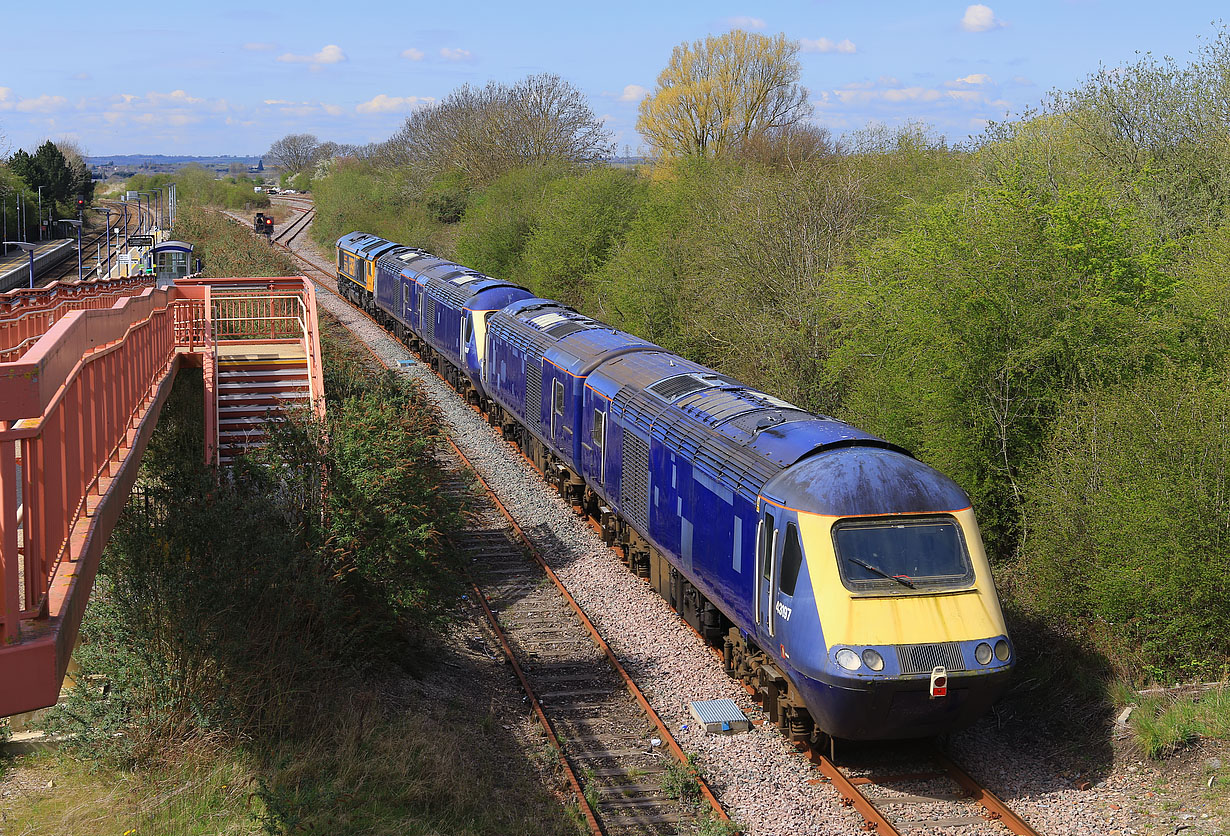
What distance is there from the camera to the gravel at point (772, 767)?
916 cm

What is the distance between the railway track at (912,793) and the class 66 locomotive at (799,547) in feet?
1.63

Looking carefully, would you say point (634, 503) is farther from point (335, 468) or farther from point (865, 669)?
point (865, 669)

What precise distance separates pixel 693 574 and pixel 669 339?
15969 millimetres

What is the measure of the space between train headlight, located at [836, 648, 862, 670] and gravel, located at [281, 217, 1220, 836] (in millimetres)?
1501

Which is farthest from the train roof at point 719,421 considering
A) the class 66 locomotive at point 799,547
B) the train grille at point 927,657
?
the train grille at point 927,657

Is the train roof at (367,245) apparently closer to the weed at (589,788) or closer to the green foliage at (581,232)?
the green foliage at (581,232)

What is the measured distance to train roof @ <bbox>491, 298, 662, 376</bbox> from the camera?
17.5m

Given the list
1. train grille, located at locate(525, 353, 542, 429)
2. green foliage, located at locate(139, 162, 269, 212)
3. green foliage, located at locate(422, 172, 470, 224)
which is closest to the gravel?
train grille, located at locate(525, 353, 542, 429)

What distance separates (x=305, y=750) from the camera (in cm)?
933

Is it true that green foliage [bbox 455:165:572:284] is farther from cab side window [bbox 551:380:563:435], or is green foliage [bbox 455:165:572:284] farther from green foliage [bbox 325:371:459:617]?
green foliage [bbox 325:371:459:617]

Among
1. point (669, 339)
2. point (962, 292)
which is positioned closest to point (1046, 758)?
point (962, 292)

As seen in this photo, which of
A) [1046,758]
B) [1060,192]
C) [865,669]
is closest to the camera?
[865,669]

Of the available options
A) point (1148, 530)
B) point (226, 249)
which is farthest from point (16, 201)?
point (1148, 530)

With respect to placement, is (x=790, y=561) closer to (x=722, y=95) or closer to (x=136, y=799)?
(x=136, y=799)
